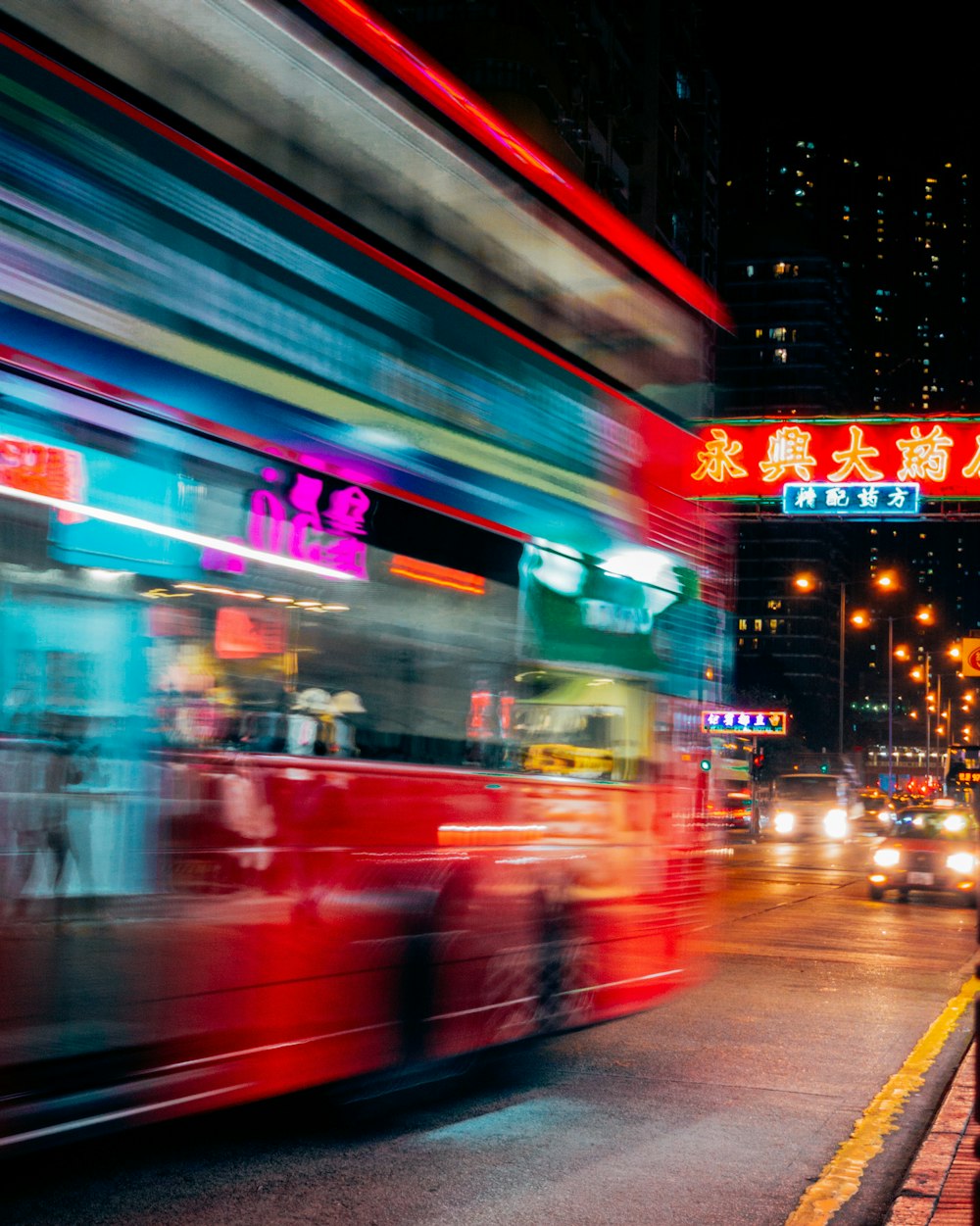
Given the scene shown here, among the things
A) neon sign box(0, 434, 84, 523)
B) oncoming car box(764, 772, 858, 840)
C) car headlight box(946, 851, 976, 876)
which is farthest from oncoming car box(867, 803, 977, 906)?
oncoming car box(764, 772, 858, 840)

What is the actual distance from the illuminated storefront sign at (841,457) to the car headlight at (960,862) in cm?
554

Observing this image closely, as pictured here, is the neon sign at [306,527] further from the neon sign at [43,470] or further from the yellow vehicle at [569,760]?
the yellow vehicle at [569,760]

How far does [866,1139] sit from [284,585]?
3.98m

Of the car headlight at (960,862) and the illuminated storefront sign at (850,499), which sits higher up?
the illuminated storefront sign at (850,499)

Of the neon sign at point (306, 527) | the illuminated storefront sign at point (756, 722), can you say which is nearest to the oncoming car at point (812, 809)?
the illuminated storefront sign at point (756, 722)

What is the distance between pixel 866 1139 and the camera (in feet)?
23.4

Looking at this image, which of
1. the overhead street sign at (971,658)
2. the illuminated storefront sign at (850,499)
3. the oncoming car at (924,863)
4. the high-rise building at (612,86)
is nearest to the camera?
the overhead street sign at (971,658)

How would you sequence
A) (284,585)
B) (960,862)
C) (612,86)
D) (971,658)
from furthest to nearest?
1. (612,86)
2. (960,862)
3. (971,658)
4. (284,585)

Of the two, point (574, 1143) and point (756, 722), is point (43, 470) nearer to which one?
point (574, 1143)

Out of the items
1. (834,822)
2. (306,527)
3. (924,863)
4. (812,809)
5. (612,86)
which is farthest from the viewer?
(612,86)

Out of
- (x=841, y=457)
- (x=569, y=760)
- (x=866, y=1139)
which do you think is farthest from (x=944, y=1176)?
(x=841, y=457)

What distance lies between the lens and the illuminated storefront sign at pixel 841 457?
77.3ft

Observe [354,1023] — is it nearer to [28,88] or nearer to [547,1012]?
[547,1012]

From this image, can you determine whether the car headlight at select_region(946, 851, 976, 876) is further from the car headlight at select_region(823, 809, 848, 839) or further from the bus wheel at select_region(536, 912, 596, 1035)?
the car headlight at select_region(823, 809, 848, 839)
